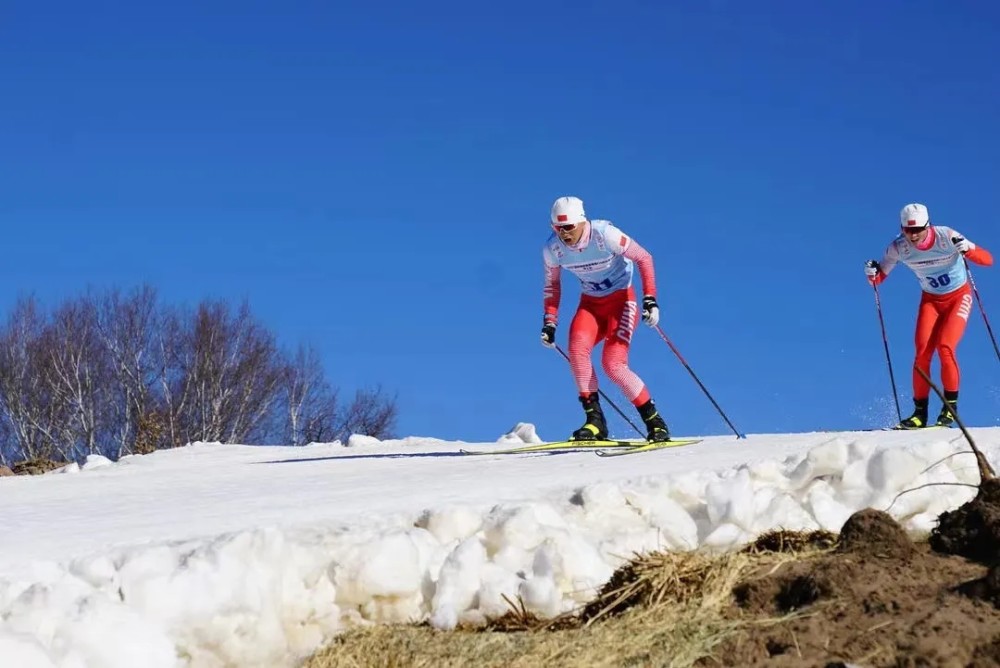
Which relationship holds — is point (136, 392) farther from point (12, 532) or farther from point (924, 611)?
point (924, 611)

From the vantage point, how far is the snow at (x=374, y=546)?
451cm

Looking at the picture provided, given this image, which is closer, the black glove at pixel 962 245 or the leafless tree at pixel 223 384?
the black glove at pixel 962 245

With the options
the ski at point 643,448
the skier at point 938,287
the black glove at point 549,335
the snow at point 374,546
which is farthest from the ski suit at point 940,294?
the snow at point 374,546

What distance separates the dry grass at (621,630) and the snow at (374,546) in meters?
0.12

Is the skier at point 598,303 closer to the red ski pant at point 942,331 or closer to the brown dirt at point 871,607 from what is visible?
the red ski pant at point 942,331

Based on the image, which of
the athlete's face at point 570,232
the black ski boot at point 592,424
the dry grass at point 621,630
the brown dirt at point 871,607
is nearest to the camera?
the brown dirt at point 871,607

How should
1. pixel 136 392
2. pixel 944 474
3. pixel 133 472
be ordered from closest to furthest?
pixel 944 474, pixel 133 472, pixel 136 392

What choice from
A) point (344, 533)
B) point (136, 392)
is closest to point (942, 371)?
point (344, 533)

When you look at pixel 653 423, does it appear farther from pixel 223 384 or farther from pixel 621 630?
pixel 223 384

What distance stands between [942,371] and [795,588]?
9.40m

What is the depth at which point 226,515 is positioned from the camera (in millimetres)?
6723

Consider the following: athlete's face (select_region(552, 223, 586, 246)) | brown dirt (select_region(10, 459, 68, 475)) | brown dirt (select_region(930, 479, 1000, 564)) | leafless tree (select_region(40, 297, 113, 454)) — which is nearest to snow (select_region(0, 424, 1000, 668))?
brown dirt (select_region(930, 479, 1000, 564))

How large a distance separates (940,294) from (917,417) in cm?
141

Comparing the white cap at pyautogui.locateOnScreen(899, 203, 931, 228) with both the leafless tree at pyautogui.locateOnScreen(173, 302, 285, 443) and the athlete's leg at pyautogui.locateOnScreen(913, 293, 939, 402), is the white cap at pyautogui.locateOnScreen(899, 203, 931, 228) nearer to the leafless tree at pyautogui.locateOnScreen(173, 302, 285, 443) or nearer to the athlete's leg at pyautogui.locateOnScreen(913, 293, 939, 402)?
the athlete's leg at pyautogui.locateOnScreen(913, 293, 939, 402)
